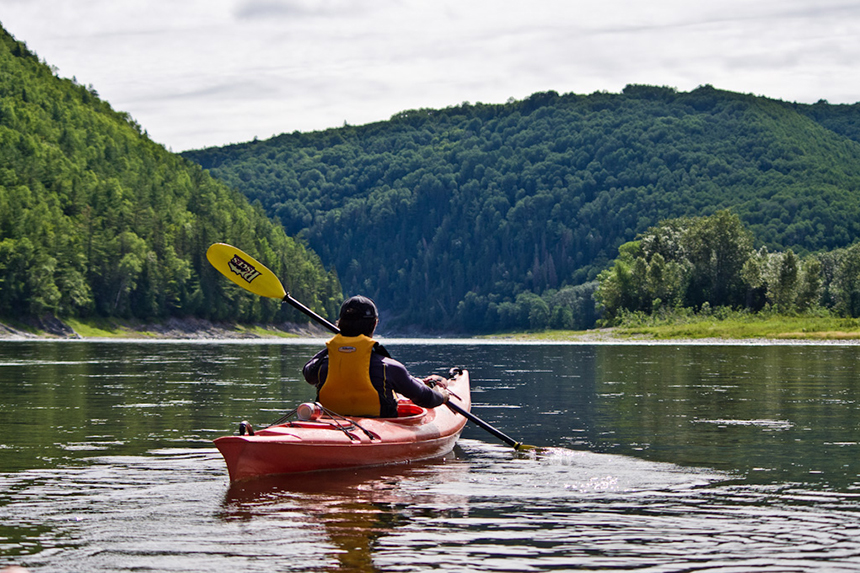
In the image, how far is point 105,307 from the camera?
112 metres

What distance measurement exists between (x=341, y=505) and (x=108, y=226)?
128 m

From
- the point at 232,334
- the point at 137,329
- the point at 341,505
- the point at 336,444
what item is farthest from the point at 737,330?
the point at 341,505

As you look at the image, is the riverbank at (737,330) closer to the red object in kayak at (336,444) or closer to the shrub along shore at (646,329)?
the shrub along shore at (646,329)

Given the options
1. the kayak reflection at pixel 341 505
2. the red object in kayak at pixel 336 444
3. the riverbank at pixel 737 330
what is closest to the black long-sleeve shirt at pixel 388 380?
the red object in kayak at pixel 336 444

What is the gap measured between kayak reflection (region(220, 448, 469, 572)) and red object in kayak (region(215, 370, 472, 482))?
175 mm

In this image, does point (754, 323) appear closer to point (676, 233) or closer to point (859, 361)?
point (676, 233)

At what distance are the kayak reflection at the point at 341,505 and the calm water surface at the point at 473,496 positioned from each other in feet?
0.13

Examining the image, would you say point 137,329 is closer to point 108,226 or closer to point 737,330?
point 108,226

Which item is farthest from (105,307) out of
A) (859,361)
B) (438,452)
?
(438,452)

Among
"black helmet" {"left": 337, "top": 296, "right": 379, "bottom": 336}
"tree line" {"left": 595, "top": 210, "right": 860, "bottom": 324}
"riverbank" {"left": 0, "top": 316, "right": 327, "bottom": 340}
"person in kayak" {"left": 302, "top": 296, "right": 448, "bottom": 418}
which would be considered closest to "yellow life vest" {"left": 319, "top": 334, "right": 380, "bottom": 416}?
"person in kayak" {"left": 302, "top": 296, "right": 448, "bottom": 418}

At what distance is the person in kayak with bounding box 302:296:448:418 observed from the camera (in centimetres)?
1354

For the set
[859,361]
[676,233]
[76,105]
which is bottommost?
[859,361]

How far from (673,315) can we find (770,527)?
4245 inches

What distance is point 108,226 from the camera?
13188cm
